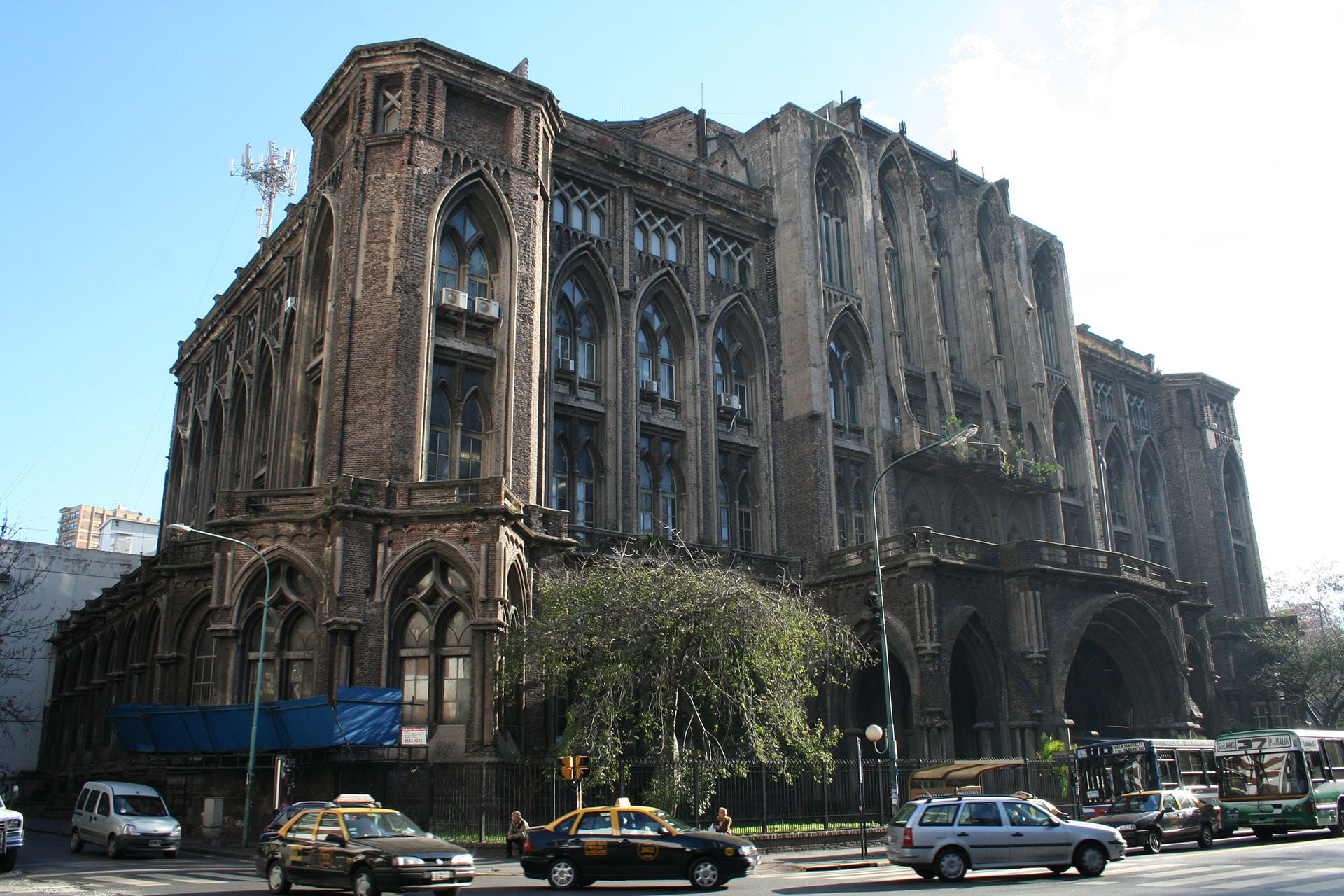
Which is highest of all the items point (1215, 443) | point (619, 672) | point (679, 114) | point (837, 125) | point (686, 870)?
point (679, 114)

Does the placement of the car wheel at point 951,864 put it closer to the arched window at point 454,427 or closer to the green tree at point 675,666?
the green tree at point 675,666

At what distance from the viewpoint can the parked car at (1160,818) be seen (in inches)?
896

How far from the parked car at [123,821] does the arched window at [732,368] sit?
70.5ft

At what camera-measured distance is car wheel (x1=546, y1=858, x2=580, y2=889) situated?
1648 cm

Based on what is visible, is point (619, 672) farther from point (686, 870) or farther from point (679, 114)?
point (679, 114)

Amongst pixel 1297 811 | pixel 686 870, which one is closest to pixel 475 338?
pixel 686 870

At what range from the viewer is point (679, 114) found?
5384 centimetres

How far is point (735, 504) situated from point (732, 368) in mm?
5032

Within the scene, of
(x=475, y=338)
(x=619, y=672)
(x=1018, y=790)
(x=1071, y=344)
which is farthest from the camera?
(x=1071, y=344)

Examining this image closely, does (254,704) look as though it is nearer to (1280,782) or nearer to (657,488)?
(657,488)

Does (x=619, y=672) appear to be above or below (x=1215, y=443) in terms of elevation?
below

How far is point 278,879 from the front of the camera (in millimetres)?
15547

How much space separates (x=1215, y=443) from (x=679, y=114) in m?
32.1

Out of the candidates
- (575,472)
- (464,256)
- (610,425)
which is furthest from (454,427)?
(610,425)
